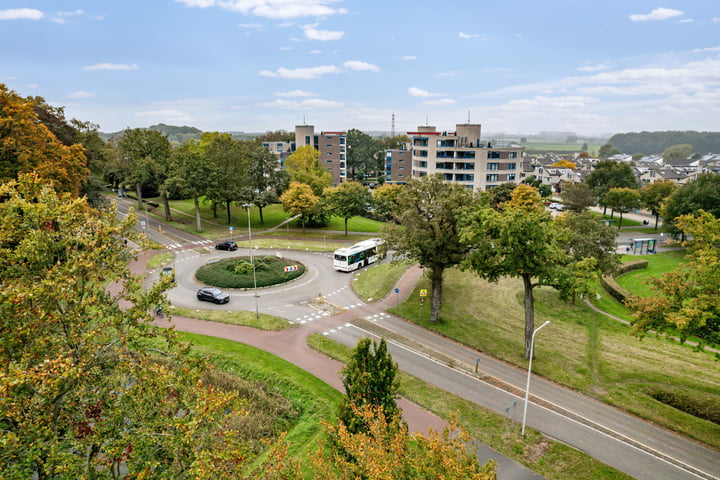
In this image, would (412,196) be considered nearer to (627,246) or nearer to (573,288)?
(573,288)

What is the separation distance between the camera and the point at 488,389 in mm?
23953

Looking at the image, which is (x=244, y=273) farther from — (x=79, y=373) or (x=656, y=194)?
(x=656, y=194)

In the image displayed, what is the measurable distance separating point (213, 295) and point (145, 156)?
3984cm

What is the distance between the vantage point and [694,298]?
1894 cm

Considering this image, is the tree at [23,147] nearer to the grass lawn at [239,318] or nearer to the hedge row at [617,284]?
the grass lawn at [239,318]

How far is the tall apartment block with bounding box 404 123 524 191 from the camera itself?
81250 millimetres

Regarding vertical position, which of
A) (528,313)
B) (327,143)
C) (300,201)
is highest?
(327,143)

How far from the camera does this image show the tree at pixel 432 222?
29641mm

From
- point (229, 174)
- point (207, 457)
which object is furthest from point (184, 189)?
point (207, 457)

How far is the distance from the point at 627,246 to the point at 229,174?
203 ft

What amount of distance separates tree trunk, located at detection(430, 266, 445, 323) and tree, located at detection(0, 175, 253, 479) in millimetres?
21589

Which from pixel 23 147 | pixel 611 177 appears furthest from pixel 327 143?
pixel 23 147

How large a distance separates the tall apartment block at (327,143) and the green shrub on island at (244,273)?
72.7m

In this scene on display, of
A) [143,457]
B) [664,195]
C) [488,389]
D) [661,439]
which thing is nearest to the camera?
[143,457]
